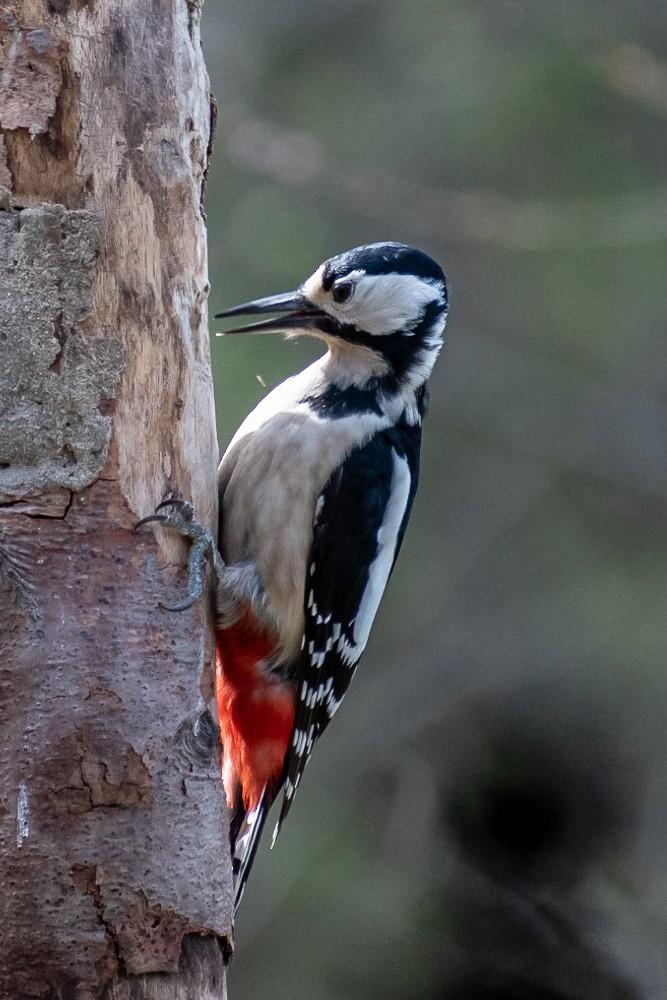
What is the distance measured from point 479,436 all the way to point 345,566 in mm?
4024

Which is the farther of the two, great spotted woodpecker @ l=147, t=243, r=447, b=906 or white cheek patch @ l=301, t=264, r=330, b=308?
white cheek patch @ l=301, t=264, r=330, b=308

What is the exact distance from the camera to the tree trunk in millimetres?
2068

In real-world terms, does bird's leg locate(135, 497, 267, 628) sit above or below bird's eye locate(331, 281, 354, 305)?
below

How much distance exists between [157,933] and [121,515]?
0.65 metres

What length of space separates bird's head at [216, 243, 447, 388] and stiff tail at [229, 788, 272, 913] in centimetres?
101

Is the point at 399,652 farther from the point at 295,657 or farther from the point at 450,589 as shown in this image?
the point at 295,657

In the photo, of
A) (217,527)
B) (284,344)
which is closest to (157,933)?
(217,527)

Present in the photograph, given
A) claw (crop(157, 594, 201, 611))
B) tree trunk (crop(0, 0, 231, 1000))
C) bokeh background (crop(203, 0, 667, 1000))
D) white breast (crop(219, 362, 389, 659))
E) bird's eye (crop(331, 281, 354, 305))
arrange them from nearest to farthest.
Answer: tree trunk (crop(0, 0, 231, 1000))
claw (crop(157, 594, 201, 611))
white breast (crop(219, 362, 389, 659))
bird's eye (crop(331, 281, 354, 305))
bokeh background (crop(203, 0, 667, 1000))

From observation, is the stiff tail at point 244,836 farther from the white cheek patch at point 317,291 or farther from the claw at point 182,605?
the white cheek patch at point 317,291

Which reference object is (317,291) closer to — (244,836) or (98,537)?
(98,537)

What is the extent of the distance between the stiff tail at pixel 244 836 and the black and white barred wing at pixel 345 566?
0.05m

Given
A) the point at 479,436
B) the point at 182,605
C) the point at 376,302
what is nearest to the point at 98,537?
the point at 182,605

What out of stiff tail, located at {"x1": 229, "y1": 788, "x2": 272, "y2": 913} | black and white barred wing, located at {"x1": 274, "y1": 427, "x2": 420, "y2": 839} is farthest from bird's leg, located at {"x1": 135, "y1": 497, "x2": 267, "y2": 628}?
stiff tail, located at {"x1": 229, "y1": 788, "x2": 272, "y2": 913}

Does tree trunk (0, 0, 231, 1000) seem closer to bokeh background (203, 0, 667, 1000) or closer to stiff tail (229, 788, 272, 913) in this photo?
stiff tail (229, 788, 272, 913)
